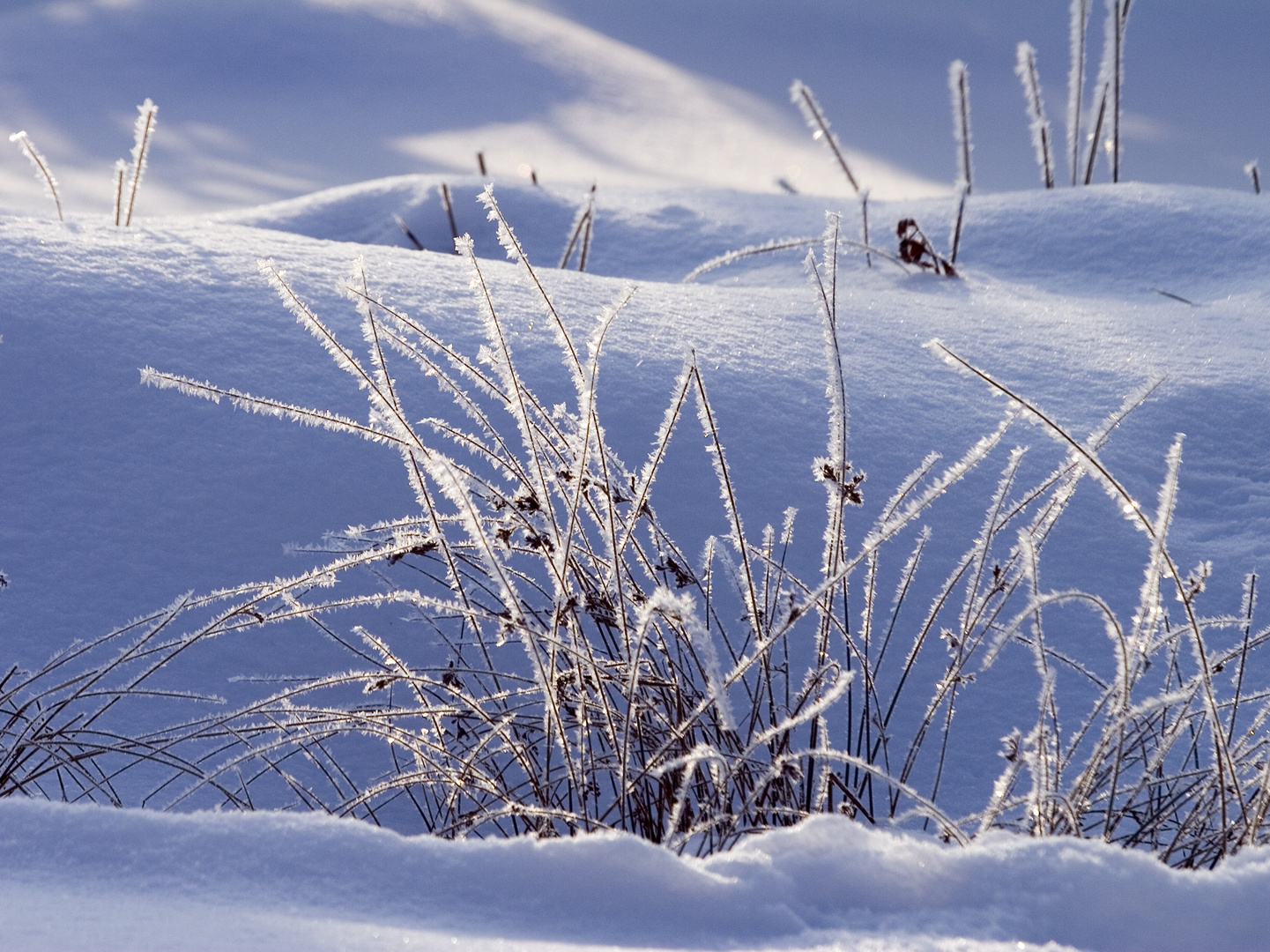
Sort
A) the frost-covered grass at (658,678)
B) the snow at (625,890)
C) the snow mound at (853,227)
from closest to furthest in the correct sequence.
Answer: the snow at (625,890) → the frost-covered grass at (658,678) → the snow mound at (853,227)

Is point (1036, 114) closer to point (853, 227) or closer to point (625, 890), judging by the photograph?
point (853, 227)

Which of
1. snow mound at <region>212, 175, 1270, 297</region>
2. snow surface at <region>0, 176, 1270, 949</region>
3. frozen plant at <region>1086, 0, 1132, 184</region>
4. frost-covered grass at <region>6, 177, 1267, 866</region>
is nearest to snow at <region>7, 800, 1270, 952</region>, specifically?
snow surface at <region>0, 176, 1270, 949</region>

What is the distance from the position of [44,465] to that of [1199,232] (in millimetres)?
2919

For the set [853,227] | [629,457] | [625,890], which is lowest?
[625,890]

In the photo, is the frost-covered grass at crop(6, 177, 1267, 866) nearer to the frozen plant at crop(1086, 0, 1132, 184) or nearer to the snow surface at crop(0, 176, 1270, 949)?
the snow surface at crop(0, 176, 1270, 949)

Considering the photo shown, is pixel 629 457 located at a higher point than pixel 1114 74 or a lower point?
lower

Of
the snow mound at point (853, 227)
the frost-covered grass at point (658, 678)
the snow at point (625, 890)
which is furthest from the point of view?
the snow mound at point (853, 227)

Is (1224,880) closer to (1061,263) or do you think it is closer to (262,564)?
(262,564)

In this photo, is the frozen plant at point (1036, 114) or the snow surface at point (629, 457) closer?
the snow surface at point (629, 457)

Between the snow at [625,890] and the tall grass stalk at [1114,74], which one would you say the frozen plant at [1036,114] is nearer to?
the tall grass stalk at [1114,74]

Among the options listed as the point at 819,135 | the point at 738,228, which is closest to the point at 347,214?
the point at 738,228

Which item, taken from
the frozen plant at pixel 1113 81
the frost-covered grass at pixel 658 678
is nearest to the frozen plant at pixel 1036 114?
the frozen plant at pixel 1113 81

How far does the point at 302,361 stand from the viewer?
1.75m

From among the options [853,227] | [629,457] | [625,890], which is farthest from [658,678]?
[853,227]
